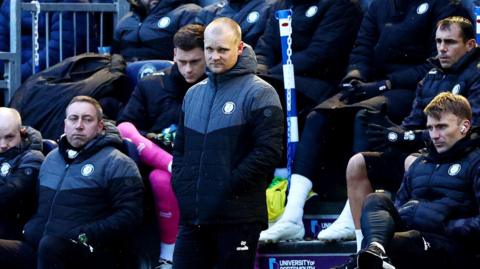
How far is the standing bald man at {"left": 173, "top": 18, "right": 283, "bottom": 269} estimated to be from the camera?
810 cm

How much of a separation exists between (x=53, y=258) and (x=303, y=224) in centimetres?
184

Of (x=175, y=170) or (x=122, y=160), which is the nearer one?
(x=175, y=170)

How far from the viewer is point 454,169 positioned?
27.2 feet

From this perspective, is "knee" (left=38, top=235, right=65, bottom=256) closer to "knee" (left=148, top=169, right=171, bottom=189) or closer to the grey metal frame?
"knee" (left=148, top=169, right=171, bottom=189)

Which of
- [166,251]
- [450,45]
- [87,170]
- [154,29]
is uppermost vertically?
[450,45]

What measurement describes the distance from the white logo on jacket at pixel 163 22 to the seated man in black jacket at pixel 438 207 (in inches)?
145

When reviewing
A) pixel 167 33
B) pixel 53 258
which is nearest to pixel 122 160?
pixel 53 258

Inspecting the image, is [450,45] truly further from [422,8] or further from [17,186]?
[17,186]

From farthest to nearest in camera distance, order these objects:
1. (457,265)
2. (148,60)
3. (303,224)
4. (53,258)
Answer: (148,60) < (303,224) < (53,258) < (457,265)

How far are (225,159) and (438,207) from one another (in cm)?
130

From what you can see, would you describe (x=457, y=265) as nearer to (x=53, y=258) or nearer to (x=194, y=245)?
(x=194, y=245)

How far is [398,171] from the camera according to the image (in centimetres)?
929

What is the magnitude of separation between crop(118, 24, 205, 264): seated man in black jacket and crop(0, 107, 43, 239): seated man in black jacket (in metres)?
0.70

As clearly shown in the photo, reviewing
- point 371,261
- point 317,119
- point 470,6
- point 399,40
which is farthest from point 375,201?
point 470,6
